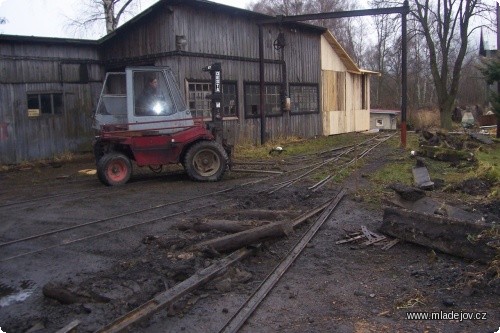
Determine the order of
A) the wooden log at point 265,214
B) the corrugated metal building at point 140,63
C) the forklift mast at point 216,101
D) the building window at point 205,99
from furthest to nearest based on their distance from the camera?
the building window at point 205,99 < the corrugated metal building at point 140,63 < the forklift mast at point 216,101 < the wooden log at point 265,214

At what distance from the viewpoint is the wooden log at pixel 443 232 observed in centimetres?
581

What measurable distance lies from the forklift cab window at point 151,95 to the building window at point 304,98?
39.2 feet

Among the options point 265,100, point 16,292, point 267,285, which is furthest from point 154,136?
point 265,100

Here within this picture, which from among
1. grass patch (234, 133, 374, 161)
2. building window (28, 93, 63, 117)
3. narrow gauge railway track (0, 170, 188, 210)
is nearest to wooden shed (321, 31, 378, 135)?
grass patch (234, 133, 374, 161)

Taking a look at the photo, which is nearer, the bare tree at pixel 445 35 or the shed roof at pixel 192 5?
the shed roof at pixel 192 5

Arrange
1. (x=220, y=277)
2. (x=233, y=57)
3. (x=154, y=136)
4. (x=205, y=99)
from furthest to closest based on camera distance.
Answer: (x=233, y=57), (x=205, y=99), (x=154, y=136), (x=220, y=277)

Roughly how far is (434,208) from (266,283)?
366cm

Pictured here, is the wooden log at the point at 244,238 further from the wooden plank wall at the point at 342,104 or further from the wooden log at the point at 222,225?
the wooden plank wall at the point at 342,104

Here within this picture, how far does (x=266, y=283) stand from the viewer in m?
5.39

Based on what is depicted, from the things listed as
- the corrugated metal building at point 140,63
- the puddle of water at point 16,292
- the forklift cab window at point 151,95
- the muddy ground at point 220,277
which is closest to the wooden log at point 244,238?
the muddy ground at point 220,277

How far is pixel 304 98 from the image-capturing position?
24.2 m

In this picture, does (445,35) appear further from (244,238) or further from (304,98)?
(244,238)

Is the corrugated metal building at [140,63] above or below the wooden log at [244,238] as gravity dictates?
above

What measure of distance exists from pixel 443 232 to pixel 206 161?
23.0 feet
